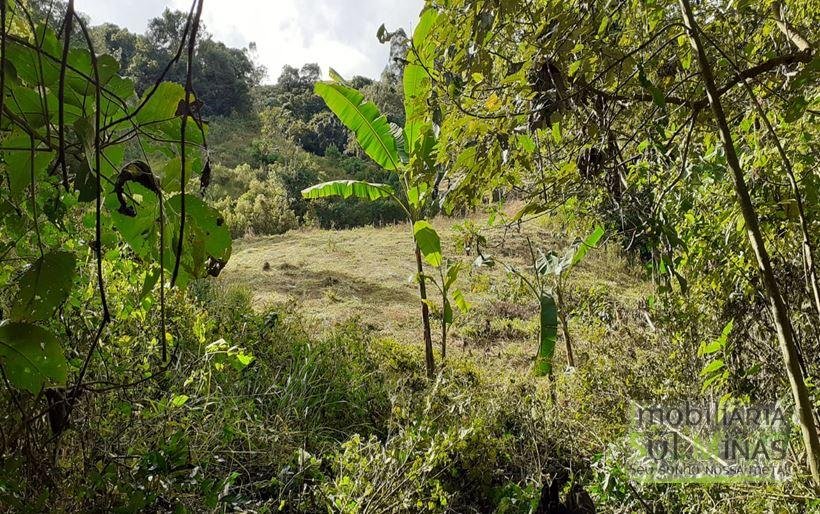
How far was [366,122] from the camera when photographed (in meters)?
3.53

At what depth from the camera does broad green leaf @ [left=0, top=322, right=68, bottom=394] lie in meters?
0.43

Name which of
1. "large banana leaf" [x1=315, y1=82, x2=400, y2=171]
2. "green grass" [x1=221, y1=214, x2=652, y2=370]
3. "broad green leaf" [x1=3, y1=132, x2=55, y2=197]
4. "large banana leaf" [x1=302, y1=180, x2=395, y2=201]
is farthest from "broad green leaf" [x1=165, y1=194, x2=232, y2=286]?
"green grass" [x1=221, y1=214, x2=652, y2=370]

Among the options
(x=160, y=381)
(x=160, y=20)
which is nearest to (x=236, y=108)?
(x=160, y=20)

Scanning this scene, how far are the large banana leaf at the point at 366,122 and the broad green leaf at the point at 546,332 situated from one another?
8.17 ft

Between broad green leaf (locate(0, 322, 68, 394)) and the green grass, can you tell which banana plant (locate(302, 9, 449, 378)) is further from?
broad green leaf (locate(0, 322, 68, 394))

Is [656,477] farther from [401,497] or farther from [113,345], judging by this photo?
[113,345]

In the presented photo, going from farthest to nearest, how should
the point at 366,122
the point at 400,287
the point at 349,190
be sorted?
1. the point at 400,287
2. the point at 349,190
3. the point at 366,122

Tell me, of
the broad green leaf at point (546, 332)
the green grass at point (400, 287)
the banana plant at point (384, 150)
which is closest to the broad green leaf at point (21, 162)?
the broad green leaf at point (546, 332)

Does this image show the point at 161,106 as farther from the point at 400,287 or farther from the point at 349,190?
the point at 400,287

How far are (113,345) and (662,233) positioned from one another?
5.66 ft

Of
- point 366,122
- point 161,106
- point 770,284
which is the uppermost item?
point 366,122

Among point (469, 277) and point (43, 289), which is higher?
point (43, 289)
